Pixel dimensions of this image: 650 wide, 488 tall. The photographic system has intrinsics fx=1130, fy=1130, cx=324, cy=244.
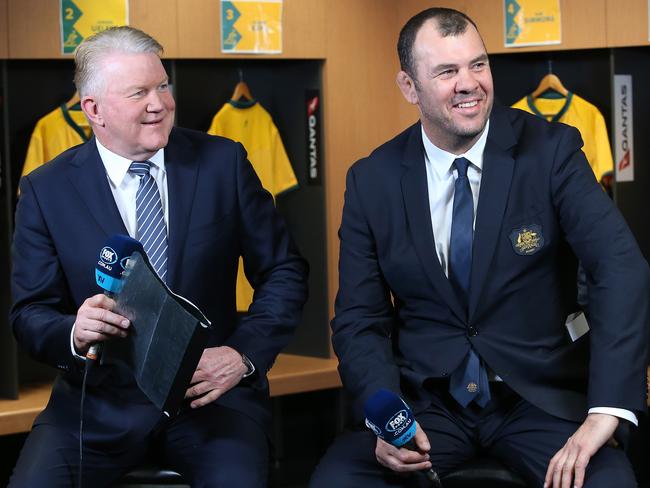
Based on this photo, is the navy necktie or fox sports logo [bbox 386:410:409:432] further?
the navy necktie

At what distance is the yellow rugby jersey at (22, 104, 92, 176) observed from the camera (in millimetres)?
4348

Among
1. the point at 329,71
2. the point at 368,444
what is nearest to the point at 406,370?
the point at 368,444

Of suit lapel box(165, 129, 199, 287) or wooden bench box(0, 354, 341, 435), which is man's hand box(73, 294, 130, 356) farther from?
wooden bench box(0, 354, 341, 435)

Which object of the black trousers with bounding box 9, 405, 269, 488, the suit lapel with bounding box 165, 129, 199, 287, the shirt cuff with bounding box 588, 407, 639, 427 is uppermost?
the suit lapel with bounding box 165, 129, 199, 287

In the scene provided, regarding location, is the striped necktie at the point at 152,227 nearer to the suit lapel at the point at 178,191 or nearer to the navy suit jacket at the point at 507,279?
the suit lapel at the point at 178,191

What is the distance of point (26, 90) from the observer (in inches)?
178

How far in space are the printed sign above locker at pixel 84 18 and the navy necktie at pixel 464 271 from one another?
2.07m

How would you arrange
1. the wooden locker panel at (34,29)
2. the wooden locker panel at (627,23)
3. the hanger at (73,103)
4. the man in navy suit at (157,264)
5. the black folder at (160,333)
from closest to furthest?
1. the black folder at (160,333)
2. the man in navy suit at (157,264)
3. the wooden locker panel at (34,29)
4. the wooden locker panel at (627,23)
5. the hanger at (73,103)

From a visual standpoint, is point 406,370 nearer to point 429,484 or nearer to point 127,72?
point 429,484

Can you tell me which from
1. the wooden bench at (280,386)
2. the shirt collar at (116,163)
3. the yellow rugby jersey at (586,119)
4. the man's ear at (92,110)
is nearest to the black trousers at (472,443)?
the shirt collar at (116,163)

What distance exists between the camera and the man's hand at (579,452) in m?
2.33

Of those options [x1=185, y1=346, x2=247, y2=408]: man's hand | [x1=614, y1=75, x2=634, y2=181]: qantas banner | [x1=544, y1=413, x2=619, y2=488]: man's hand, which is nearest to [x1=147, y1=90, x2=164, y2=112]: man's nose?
[x1=185, y1=346, x2=247, y2=408]: man's hand

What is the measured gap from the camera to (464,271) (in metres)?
2.66

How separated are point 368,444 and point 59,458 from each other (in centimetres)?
71
